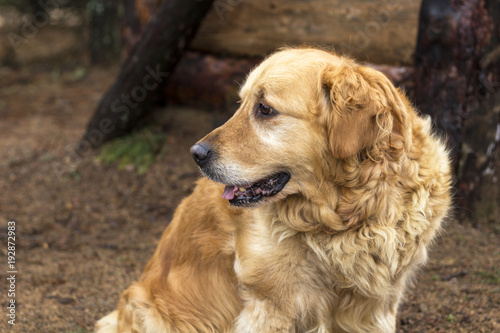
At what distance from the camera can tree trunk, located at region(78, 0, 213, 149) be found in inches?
231

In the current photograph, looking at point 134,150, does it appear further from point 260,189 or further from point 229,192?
point 260,189

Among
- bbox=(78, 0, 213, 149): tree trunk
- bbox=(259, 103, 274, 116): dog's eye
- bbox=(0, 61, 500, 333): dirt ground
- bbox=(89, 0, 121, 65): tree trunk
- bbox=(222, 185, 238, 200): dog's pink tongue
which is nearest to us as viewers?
bbox=(259, 103, 274, 116): dog's eye

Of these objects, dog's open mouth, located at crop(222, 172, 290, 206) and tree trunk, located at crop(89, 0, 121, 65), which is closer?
dog's open mouth, located at crop(222, 172, 290, 206)

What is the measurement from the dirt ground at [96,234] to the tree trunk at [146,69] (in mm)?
341

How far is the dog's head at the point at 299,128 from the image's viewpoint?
2.71 meters

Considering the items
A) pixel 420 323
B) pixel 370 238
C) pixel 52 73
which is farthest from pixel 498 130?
pixel 52 73

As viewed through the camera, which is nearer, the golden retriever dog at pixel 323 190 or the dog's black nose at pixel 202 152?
the golden retriever dog at pixel 323 190

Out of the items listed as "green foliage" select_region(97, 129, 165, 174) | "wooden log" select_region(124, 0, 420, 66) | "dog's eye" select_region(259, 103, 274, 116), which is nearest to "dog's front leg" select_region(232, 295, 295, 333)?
"dog's eye" select_region(259, 103, 274, 116)

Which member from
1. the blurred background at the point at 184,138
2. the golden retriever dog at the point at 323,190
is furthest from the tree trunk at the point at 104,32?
the golden retriever dog at the point at 323,190

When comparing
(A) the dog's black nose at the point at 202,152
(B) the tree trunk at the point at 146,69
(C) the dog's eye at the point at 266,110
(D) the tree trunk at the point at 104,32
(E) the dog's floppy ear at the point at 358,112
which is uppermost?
(E) the dog's floppy ear at the point at 358,112

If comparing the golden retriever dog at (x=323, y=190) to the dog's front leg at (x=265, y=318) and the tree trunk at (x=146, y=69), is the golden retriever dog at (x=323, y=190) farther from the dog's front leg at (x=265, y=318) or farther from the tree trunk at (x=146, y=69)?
the tree trunk at (x=146, y=69)

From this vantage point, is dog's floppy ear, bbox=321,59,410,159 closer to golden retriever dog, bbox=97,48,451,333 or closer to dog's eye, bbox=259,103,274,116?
golden retriever dog, bbox=97,48,451,333

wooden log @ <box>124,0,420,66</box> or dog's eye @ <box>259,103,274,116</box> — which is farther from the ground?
dog's eye @ <box>259,103,274,116</box>

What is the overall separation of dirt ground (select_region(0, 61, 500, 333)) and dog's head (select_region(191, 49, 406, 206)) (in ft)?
5.36
